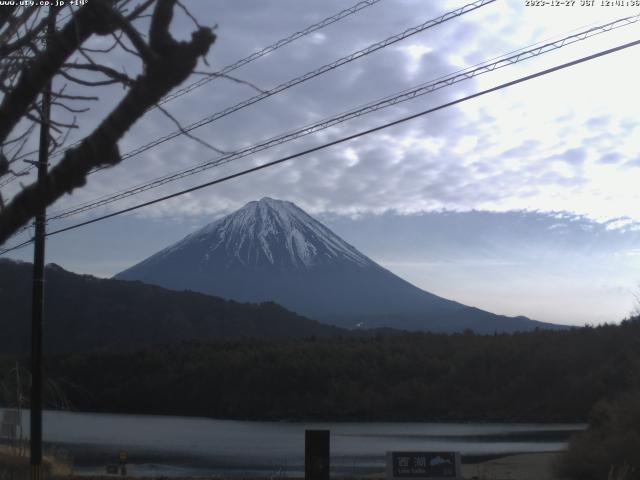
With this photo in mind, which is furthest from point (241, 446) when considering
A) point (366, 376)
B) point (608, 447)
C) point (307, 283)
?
point (307, 283)

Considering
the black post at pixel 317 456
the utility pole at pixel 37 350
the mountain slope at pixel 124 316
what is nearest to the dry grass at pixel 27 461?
the utility pole at pixel 37 350

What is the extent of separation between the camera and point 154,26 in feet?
15.0

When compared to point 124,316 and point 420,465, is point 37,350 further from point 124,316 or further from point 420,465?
point 124,316

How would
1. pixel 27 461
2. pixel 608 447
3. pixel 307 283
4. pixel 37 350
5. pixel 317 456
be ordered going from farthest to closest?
pixel 307 283, pixel 608 447, pixel 27 461, pixel 37 350, pixel 317 456

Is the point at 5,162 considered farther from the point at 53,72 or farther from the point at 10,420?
the point at 10,420

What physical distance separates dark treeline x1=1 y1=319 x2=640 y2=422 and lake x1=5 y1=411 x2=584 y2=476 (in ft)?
50.1

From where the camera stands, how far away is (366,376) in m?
75.1

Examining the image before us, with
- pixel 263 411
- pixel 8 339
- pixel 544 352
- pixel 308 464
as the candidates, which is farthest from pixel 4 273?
pixel 308 464

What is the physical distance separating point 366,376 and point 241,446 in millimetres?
38576

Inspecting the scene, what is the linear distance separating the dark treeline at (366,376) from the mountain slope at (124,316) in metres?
14.7

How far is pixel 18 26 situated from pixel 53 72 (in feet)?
2.63

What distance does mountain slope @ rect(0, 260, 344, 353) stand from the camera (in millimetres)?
94312

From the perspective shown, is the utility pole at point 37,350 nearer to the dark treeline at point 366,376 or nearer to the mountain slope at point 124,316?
the dark treeline at point 366,376

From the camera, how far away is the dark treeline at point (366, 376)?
63812mm
